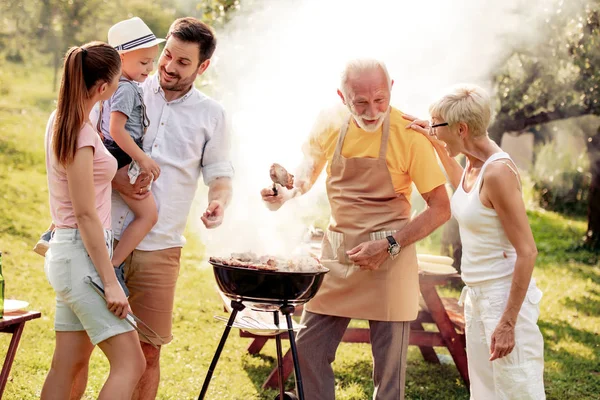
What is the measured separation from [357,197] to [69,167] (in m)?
1.41

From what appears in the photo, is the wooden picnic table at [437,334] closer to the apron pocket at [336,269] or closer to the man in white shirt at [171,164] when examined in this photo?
the apron pocket at [336,269]

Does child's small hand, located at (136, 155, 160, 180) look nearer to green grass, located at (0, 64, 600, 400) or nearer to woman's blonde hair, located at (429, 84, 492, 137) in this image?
woman's blonde hair, located at (429, 84, 492, 137)

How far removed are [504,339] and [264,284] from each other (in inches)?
39.9

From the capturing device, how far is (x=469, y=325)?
3211 millimetres

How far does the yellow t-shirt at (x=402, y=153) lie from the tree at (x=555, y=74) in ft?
15.6

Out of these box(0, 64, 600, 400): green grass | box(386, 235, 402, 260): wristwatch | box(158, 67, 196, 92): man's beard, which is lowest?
box(0, 64, 600, 400): green grass

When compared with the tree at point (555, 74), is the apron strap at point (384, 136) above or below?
below

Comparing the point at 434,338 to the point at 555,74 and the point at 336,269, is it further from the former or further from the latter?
the point at 555,74

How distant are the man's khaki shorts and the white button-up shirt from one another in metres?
0.05

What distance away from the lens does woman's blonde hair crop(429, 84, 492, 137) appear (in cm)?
309

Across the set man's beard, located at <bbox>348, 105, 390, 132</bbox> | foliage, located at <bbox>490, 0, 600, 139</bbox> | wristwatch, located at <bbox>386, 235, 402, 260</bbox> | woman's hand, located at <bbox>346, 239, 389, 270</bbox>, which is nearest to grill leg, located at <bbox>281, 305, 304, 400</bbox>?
woman's hand, located at <bbox>346, 239, 389, 270</bbox>

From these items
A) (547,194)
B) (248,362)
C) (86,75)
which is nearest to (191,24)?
(86,75)

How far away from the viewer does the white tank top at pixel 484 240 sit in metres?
3.05

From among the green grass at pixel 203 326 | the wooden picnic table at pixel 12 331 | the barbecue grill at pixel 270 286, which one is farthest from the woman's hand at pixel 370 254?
the green grass at pixel 203 326
